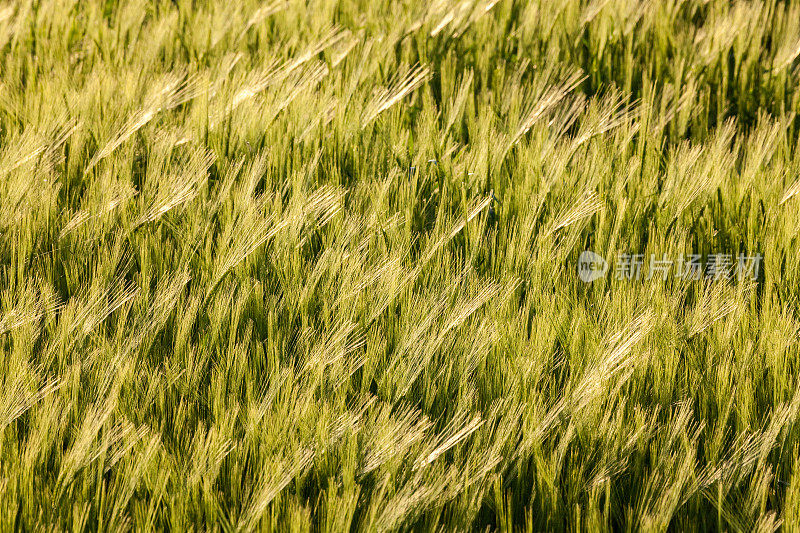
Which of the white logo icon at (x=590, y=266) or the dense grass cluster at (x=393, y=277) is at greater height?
the dense grass cluster at (x=393, y=277)

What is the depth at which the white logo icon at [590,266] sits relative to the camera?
1.35 meters

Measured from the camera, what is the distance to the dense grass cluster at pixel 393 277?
3.21ft

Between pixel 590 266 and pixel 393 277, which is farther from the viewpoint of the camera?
pixel 590 266

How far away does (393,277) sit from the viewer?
1236 mm

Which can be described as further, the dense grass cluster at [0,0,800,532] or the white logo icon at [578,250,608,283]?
the white logo icon at [578,250,608,283]

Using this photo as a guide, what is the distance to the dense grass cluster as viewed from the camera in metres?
0.98

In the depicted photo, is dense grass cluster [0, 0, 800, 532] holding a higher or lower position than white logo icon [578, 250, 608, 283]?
higher

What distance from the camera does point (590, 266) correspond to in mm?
1374

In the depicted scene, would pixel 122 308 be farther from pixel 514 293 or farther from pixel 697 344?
pixel 697 344

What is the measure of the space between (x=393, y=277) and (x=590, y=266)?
38cm

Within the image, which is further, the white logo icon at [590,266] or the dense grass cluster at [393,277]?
the white logo icon at [590,266]

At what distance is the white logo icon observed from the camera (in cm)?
135

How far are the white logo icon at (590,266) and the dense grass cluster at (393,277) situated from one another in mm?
14

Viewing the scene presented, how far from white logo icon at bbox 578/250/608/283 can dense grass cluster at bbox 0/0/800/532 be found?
0.01 meters
